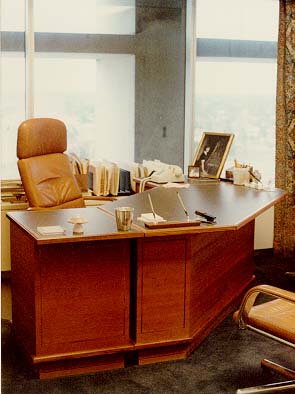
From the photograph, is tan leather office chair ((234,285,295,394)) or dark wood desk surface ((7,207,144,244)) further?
dark wood desk surface ((7,207,144,244))

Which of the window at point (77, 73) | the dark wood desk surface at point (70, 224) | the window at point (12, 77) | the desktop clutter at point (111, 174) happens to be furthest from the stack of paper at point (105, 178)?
the dark wood desk surface at point (70, 224)

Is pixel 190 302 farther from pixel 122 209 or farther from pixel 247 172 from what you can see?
pixel 247 172

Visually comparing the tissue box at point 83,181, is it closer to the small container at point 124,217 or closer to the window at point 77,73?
the window at point 77,73

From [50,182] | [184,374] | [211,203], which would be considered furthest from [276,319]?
[50,182]

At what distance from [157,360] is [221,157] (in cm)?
209

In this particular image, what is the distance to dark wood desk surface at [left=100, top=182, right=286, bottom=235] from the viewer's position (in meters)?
3.33

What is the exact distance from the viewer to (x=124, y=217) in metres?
2.99

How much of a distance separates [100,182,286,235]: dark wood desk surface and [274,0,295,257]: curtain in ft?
3.29

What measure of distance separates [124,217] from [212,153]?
2183 mm

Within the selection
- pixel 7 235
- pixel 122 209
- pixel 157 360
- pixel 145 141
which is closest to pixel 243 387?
pixel 157 360

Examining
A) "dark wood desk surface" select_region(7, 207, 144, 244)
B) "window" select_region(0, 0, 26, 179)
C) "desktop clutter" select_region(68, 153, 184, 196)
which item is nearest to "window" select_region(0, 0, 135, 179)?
"window" select_region(0, 0, 26, 179)

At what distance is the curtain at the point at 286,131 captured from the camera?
5418 millimetres

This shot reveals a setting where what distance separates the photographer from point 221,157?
16.3 ft

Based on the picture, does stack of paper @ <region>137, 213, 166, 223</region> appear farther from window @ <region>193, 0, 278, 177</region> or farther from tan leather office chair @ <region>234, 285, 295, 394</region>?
window @ <region>193, 0, 278, 177</region>
